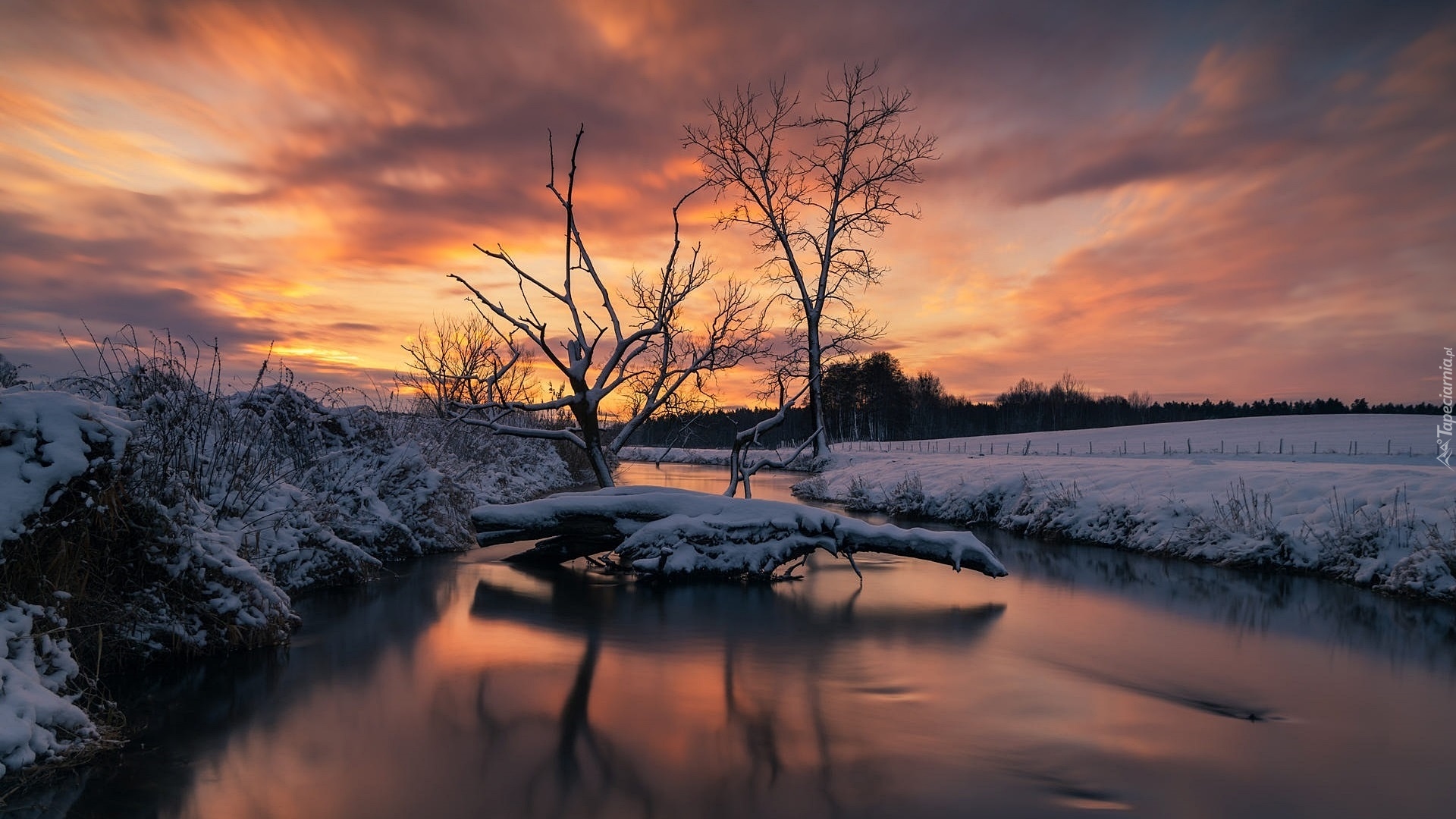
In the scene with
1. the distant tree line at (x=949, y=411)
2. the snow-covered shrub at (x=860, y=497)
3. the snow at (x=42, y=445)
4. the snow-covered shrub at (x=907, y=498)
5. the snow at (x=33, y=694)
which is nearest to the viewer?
the snow at (x=33, y=694)

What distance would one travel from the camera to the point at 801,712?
5660 millimetres

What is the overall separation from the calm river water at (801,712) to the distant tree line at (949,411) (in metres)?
42.6

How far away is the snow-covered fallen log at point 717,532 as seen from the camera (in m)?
10.6

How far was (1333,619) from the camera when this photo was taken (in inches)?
361

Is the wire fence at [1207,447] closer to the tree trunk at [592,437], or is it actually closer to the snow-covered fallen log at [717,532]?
the snow-covered fallen log at [717,532]

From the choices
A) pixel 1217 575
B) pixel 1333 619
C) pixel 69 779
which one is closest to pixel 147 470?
pixel 69 779

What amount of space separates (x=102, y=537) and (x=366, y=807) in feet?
10.3

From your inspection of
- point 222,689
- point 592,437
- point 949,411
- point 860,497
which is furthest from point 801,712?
point 949,411

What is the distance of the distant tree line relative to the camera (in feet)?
257

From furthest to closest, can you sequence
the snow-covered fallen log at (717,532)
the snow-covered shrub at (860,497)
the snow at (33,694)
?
the snow-covered shrub at (860,497)
the snow-covered fallen log at (717,532)
the snow at (33,694)

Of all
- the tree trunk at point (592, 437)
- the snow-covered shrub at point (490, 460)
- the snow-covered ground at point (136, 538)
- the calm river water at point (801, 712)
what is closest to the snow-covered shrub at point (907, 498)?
the snow-covered shrub at point (490, 460)

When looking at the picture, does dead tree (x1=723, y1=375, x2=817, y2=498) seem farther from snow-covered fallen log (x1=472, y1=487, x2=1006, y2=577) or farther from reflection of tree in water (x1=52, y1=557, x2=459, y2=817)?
reflection of tree in water (x1=52, y1=557, x2=459, y2=817)

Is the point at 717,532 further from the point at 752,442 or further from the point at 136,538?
the point at 136,538

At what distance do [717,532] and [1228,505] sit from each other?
9.25 m
